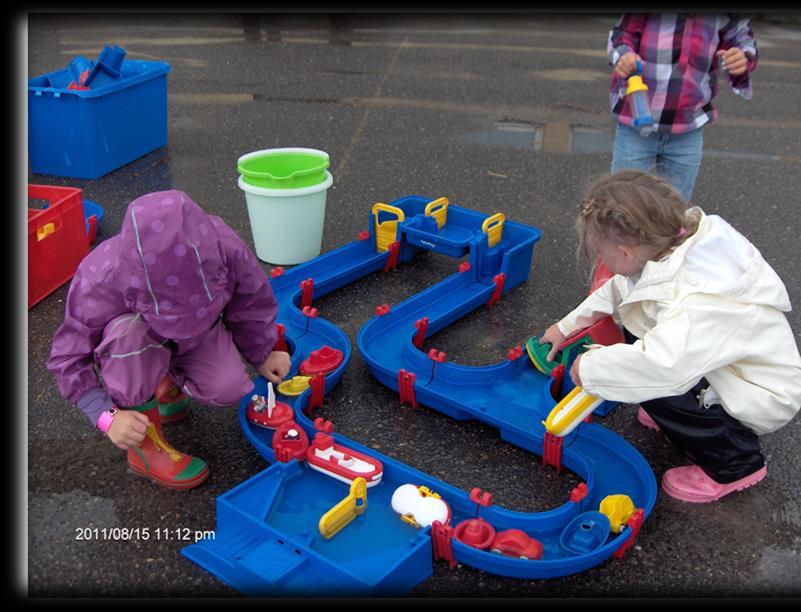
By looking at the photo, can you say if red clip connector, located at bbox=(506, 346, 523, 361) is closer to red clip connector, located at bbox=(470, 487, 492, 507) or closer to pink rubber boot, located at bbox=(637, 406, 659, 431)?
pink rubber boot, located at bbox=(637, 406, 659, 431)

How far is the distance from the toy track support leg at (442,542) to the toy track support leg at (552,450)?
0.49m

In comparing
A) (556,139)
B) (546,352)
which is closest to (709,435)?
(546,352)

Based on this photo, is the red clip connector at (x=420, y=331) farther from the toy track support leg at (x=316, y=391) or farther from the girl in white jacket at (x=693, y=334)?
the girl in white jacket at (x=693, y=334)

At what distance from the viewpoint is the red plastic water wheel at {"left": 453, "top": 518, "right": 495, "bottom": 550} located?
2182 mm

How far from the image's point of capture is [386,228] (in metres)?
3.76

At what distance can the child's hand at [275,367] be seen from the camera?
2688mm

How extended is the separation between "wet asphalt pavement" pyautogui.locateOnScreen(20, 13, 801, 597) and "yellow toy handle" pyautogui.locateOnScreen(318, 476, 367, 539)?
28 centimetres

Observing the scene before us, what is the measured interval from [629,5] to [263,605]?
82.8 inches

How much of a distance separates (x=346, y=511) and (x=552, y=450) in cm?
66

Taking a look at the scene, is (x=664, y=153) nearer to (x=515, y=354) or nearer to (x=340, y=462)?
(x=515, y=354)

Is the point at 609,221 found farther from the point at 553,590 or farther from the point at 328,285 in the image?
the point at 328,285

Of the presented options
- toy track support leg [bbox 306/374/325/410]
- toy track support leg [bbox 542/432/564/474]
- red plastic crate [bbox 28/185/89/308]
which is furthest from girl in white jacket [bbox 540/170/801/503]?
red plastic crate [bbox 28/185/89/308]

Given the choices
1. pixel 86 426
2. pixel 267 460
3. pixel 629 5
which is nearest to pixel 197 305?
pixel 267 460

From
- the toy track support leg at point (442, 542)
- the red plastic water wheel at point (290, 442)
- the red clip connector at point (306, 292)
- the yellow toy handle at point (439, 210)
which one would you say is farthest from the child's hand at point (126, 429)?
the yellow toy handle at point (439, 210)
